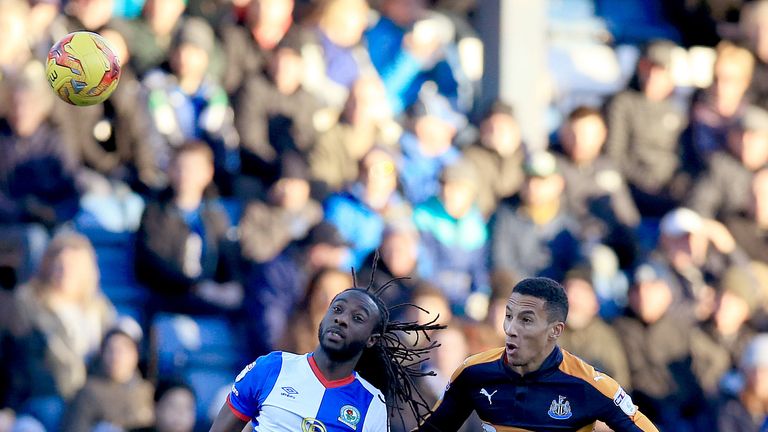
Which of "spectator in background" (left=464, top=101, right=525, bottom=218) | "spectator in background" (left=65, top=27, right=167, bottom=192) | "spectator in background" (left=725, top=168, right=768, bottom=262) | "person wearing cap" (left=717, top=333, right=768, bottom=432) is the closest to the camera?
"spectator in background" (left=65, top=27, right=167, bottom=192)

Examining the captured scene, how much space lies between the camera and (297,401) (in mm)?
7172

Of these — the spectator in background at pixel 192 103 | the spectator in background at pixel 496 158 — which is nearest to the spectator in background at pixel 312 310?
the spectator in background at pixel 192 103

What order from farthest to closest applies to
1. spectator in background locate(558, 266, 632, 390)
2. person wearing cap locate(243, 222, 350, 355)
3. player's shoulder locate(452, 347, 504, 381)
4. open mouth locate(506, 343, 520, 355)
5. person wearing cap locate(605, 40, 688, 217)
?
person wearing cap locate(605, 40, 688, 217)
spectator in background locate(558, 266, 632, 390)
person wearing cap locate(243, 222, 350, 355)
player's shoulder locate(452, 347, 504, 381)
open mouth locate(506, 343, 520, 355)

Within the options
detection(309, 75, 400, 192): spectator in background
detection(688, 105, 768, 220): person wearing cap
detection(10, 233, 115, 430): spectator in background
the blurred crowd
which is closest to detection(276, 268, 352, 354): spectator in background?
the blurred crowd

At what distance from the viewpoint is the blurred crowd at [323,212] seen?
10414mm

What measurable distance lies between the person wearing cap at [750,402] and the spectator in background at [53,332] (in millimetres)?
4837

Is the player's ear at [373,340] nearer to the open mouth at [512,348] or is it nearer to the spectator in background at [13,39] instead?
the open mouth at [512,348]

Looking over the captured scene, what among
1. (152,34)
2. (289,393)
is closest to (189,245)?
(152,34)

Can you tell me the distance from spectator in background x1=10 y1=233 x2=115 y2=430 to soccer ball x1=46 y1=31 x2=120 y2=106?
6.51 ft

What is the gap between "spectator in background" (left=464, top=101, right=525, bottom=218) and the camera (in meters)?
12.1

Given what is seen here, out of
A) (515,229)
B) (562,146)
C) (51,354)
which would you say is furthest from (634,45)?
(51,354)

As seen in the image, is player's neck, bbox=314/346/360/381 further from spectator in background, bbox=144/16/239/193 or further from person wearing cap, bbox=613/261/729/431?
person wearing cap, bbox=613/261/729/431

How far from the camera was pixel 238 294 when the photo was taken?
36.4ft

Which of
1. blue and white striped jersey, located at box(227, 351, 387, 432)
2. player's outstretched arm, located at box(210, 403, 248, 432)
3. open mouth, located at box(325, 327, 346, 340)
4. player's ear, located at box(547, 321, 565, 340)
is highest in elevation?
player's ear, located at box(547, 321, 565, 340)
